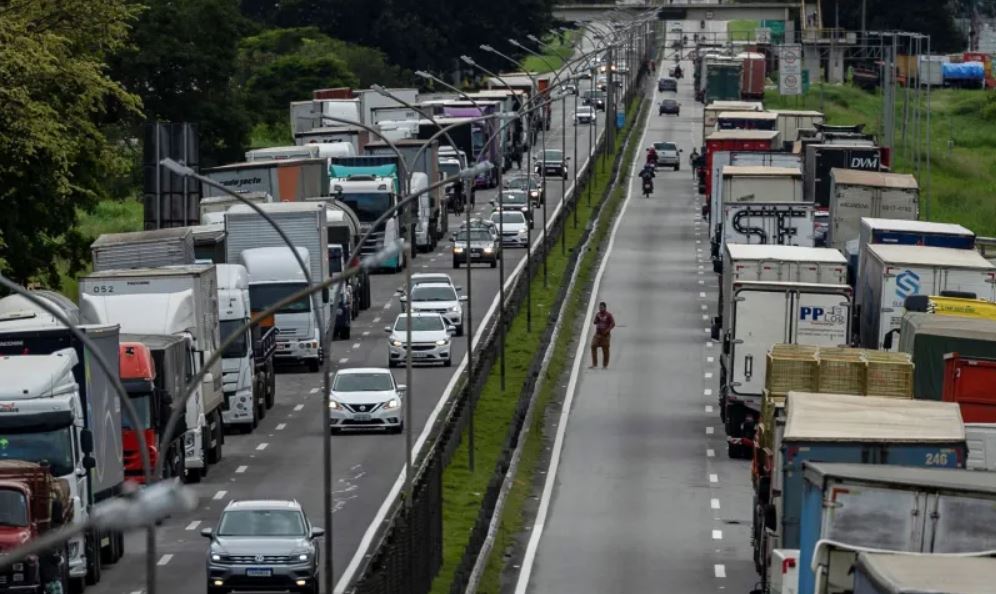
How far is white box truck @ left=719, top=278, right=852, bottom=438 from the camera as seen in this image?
4647 centimetres

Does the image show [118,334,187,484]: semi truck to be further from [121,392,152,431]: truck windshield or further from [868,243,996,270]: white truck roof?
[868,243,996,270]: white truck roof

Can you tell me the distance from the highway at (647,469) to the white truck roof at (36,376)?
7019mm

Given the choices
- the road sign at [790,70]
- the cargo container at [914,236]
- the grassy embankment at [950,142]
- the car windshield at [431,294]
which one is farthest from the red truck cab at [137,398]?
the road sign at [790,70]

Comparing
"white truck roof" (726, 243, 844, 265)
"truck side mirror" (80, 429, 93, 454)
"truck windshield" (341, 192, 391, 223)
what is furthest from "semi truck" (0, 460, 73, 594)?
"truck windshield" (341, 192, 391, 223)

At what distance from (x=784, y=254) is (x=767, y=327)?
621 cm

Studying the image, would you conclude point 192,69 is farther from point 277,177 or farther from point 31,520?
point 31,520

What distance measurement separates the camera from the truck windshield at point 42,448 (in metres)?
33.0

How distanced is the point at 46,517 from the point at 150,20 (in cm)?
7147

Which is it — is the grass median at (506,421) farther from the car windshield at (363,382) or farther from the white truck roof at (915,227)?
the white truck roof at (915,227)

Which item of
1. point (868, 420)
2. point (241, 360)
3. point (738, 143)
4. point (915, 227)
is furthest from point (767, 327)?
point (738, 143)

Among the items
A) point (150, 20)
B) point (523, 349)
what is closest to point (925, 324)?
point (523, 349)

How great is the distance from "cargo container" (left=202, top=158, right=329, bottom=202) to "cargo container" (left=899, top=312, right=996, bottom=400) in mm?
34873

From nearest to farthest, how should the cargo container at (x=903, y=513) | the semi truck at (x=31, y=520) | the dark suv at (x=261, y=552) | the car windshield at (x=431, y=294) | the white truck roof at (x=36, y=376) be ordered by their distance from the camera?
the cargo container at (x=903, y=513)
the semi truck at (x=31, y=520)
the dark suv at (x=261, y=552)
the white truck roof at (x=36, y=376)
the car windshield at (x=431, y=294)

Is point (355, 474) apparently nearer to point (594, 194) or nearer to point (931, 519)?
point (931, 519)
